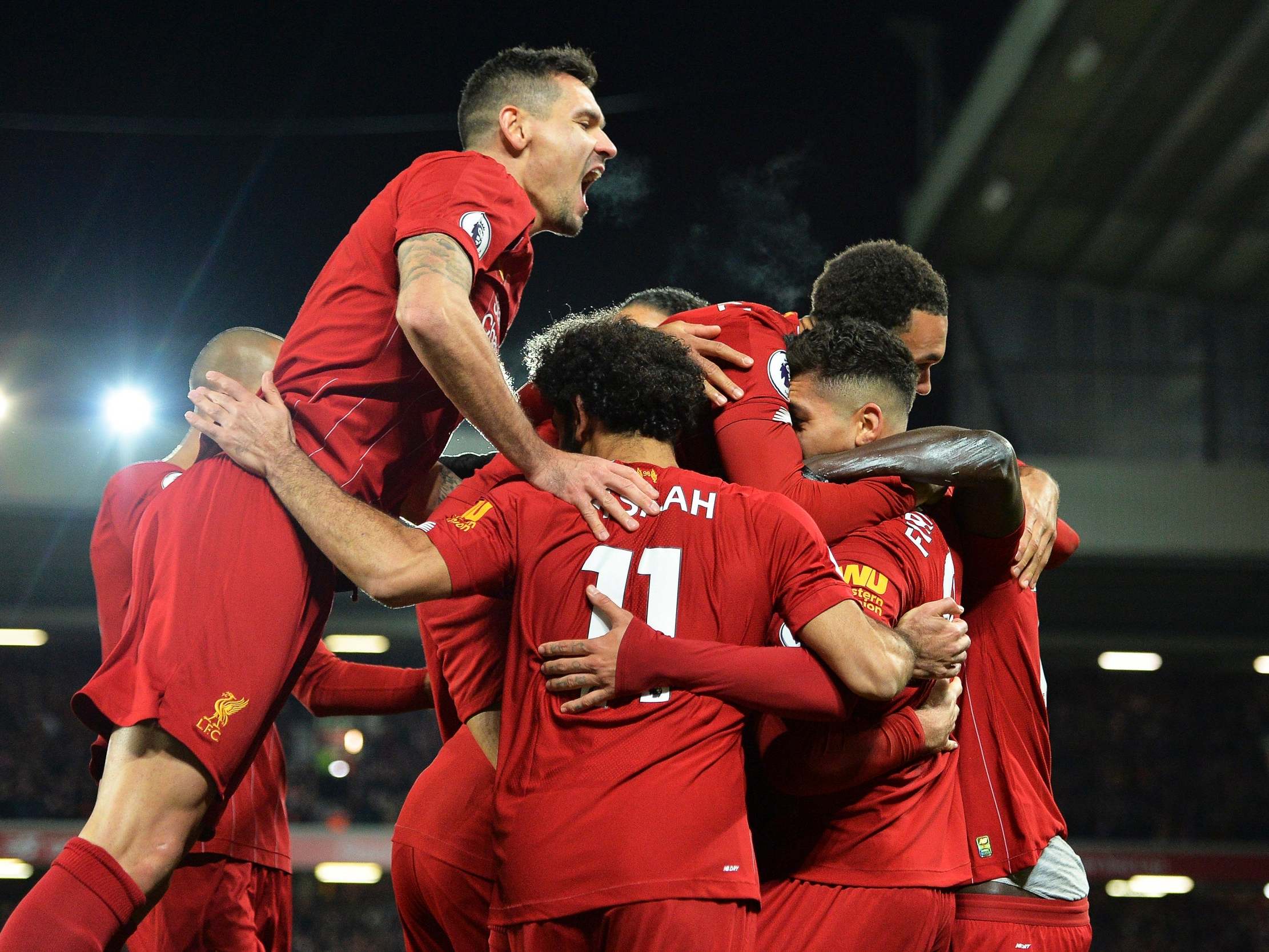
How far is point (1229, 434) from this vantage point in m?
17.5

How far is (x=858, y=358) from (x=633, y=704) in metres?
1.25

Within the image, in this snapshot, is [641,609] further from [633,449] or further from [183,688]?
[183,688]

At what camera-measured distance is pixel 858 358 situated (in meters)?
3.20

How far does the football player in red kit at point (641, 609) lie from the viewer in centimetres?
226

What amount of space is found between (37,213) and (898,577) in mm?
16717

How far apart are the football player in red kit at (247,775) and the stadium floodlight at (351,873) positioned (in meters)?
13.6

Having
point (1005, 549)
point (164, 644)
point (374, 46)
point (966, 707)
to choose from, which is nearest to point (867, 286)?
point (1005, 549)

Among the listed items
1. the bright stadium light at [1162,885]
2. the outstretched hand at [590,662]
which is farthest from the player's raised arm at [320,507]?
the bright stadium light at [1162,885]

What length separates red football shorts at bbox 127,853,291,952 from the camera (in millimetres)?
3615

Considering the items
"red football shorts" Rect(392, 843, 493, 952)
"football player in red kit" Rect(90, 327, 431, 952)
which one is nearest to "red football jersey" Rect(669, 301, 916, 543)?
"red football shorts" Rect(392, 843, 493, 952)

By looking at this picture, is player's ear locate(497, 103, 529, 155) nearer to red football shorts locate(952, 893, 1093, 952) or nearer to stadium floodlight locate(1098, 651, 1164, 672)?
red football shorts locate(952, 893, 1093, 952)

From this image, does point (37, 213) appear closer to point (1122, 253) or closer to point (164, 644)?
point (1122, 253)

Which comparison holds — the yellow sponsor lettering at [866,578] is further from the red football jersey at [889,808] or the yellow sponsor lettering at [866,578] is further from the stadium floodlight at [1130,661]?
the stadium floodlight at [1130,661]

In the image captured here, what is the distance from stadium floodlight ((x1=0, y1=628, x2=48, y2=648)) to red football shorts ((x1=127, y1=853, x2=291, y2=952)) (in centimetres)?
1595
